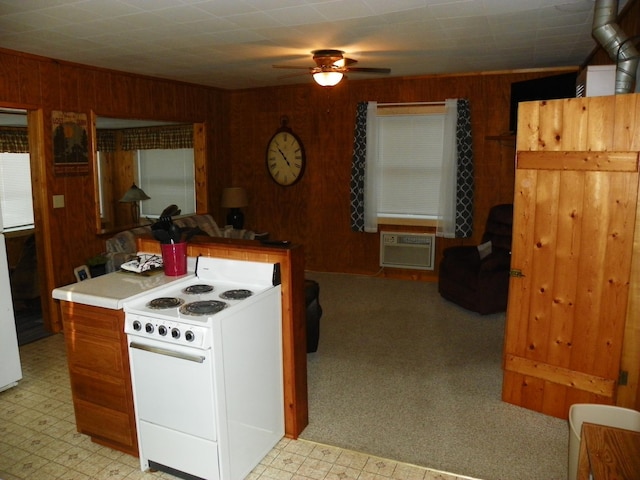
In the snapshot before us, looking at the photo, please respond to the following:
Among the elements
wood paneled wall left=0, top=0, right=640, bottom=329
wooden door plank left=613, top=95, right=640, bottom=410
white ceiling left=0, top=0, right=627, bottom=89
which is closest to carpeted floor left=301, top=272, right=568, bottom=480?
wooden door plank left=613, top=95, right=640, bottom=410

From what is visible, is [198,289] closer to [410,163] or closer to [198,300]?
[198,300]

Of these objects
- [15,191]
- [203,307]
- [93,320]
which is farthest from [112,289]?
[15,191]

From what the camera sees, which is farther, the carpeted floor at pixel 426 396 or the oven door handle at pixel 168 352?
the carpeted floor at pixel 426 396

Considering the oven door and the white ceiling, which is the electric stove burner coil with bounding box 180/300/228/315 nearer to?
the oven door

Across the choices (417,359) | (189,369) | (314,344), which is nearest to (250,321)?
(189,369)

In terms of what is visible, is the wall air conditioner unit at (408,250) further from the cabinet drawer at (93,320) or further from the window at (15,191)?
the window at (15,191)

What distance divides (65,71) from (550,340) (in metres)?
4.64

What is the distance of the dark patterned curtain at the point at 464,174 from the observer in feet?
18.4

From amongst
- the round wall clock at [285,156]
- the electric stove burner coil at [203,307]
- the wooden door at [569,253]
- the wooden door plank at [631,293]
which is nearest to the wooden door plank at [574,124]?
the wooden door at [569,253]

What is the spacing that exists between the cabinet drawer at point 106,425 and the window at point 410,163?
428 cm

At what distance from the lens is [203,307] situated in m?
2.29

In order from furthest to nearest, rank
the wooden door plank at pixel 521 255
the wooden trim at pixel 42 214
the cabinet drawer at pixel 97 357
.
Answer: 1. the wooden trim at pixel 42 214
2. the wooden door plank at pixel 521 255
3. the cabinet drawer at pixel 97 357

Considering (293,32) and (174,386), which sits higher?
(293,32)

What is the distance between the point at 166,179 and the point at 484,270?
17.1 feet
